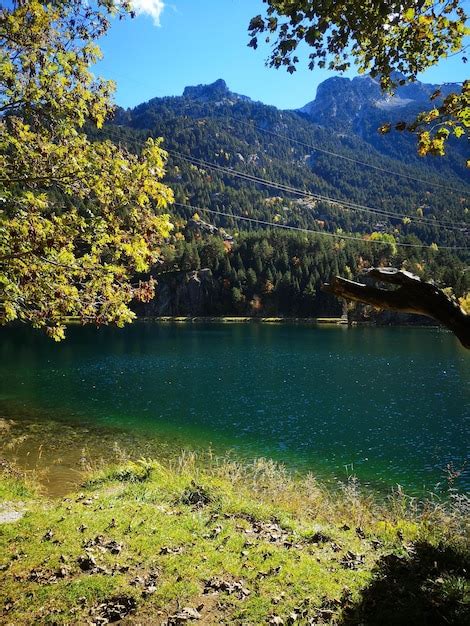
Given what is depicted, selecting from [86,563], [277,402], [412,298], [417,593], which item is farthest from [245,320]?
[412,298]

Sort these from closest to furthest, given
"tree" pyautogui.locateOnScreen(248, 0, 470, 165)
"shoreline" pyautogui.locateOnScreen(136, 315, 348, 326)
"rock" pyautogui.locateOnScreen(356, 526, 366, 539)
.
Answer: "tree" pyautogui.locateOnScreen(248, 0, 470, 165), "rock" pyautogui.locateOnScreen(356, 526, 366, 539), "shoreline" pyautogui.locateOnScreen(136, 315, 348, 326)

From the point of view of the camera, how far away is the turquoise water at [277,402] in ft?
86.4

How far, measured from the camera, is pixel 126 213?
8430 mm

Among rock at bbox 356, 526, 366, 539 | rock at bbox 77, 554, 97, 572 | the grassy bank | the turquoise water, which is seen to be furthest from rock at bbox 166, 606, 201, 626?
the turquoise water

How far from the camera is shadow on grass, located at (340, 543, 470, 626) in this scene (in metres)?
5.95

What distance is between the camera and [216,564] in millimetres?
8195

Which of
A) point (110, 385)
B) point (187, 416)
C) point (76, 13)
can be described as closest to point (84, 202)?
point (76, 13)

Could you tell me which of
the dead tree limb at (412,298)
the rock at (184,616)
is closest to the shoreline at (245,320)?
the dead tree limb at (412,298)

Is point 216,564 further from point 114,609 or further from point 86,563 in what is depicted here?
point 86,563

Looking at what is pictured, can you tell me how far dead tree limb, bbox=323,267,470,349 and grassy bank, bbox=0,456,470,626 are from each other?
3616 mm

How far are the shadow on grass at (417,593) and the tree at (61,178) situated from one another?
21.1 ft

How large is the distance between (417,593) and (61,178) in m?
8.42

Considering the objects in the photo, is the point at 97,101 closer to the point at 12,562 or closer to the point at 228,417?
the point at 12,562

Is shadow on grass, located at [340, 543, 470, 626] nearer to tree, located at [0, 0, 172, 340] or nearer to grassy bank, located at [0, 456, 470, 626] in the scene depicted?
grassy bank, located at [0, 456, 470, 626]
